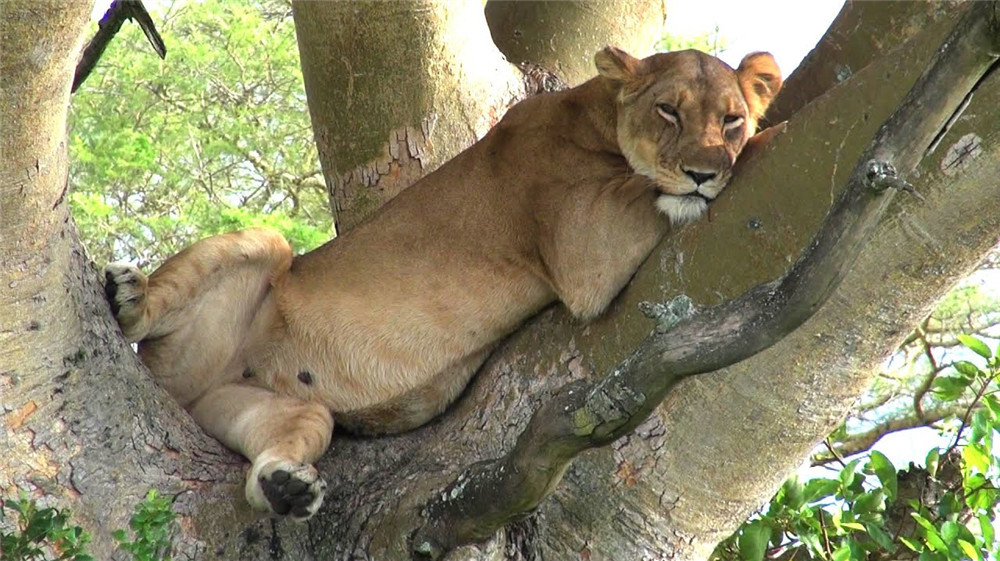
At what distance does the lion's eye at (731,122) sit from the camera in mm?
4809

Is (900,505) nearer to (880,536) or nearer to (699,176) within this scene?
(880,536)

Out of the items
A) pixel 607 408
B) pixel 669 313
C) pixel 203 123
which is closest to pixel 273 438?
pixel 607 408

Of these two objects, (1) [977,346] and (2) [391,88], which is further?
(2) [391,88]

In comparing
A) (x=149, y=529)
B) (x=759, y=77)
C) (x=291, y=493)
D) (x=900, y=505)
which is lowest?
(x=900, y=505)

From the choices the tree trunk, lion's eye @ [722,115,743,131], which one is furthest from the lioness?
the tree trunk

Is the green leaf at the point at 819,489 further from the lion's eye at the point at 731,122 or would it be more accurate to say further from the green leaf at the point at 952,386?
the lion's eye at the point at 731,122

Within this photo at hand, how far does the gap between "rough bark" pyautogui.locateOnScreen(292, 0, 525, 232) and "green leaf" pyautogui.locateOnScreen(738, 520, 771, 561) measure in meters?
2.36

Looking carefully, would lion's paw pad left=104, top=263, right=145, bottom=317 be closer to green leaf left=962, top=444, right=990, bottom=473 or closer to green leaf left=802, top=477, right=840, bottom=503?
green leaf left=802, top=477, right=840, bottom=503

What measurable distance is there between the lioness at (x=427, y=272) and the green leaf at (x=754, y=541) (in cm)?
103

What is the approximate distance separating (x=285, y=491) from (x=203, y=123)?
888 cm

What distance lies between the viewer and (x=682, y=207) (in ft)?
14.5

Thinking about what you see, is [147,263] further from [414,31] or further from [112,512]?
[112,512]

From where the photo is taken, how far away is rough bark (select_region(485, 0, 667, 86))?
6926 millimetres

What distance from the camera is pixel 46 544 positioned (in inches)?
149
